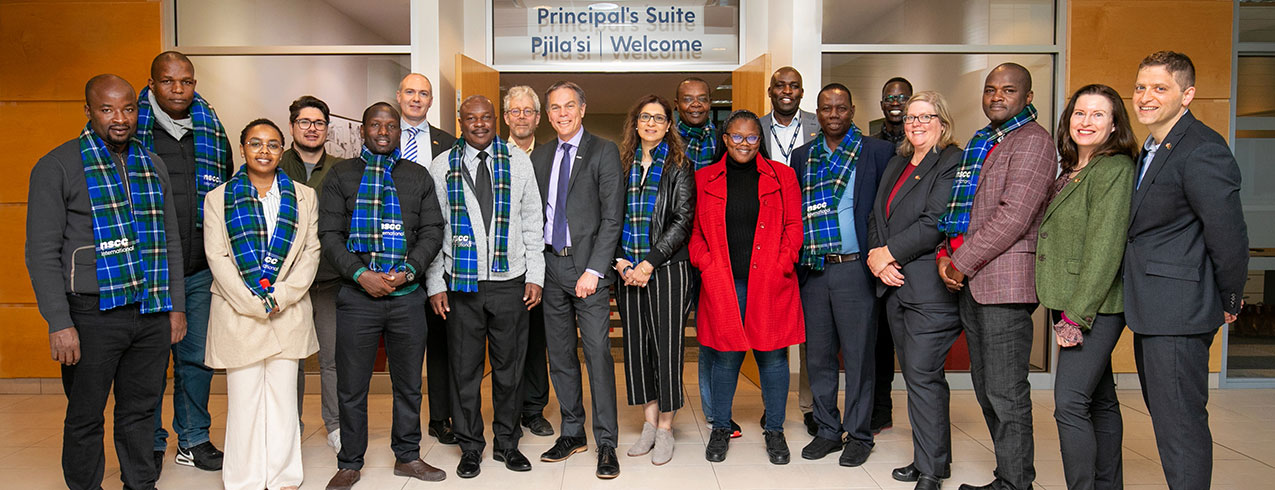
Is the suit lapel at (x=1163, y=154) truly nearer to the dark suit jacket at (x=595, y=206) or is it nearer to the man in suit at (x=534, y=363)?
the dark suit jacket at (x=595, y=206)

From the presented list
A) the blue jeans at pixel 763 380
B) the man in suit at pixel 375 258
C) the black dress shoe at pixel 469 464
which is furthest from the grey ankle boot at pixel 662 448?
the man in suit at pixel 375 258

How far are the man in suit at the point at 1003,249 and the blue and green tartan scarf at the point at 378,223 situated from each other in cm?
231

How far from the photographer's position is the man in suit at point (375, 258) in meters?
3.32

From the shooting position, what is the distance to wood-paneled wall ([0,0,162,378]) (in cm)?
518

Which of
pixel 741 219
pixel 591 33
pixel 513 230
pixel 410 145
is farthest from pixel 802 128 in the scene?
pixel 591 33

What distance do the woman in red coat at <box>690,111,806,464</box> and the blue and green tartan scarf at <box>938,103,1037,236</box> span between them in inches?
28.6

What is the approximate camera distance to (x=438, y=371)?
4223mm

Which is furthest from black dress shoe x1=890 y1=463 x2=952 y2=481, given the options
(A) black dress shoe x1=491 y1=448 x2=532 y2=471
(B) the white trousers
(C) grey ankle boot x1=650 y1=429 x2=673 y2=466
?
(B) the white trousers

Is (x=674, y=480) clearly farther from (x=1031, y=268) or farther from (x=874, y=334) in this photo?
(x=1031, y=268)

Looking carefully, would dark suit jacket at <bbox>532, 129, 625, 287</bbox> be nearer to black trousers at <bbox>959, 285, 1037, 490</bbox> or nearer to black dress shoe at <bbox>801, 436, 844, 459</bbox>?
black dress shoe at <bbox>801, 436, 844, 459</bbox>

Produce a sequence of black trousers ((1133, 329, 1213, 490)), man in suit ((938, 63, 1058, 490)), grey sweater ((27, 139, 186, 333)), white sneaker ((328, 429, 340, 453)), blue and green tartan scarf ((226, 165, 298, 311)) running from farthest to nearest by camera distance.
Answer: white sneaker ((328, 429, 340, 453))
blue and green tartan scarf ((226, 165, 298, 311))
man in suit ((938, 63, 1058, 490))
grey sweater ((27, 139, 186, 333))
black trousers ((1133, 329, 1213, 490))

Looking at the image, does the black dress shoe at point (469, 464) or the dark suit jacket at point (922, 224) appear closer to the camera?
the dark suit jacket at point (922, 224)

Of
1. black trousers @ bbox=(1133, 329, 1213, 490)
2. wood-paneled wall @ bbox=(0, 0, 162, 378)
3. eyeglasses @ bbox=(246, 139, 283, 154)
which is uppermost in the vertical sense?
wood-paneled wall @ bbox=(0, 0, 162, 378)

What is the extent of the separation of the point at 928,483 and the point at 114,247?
348cm
